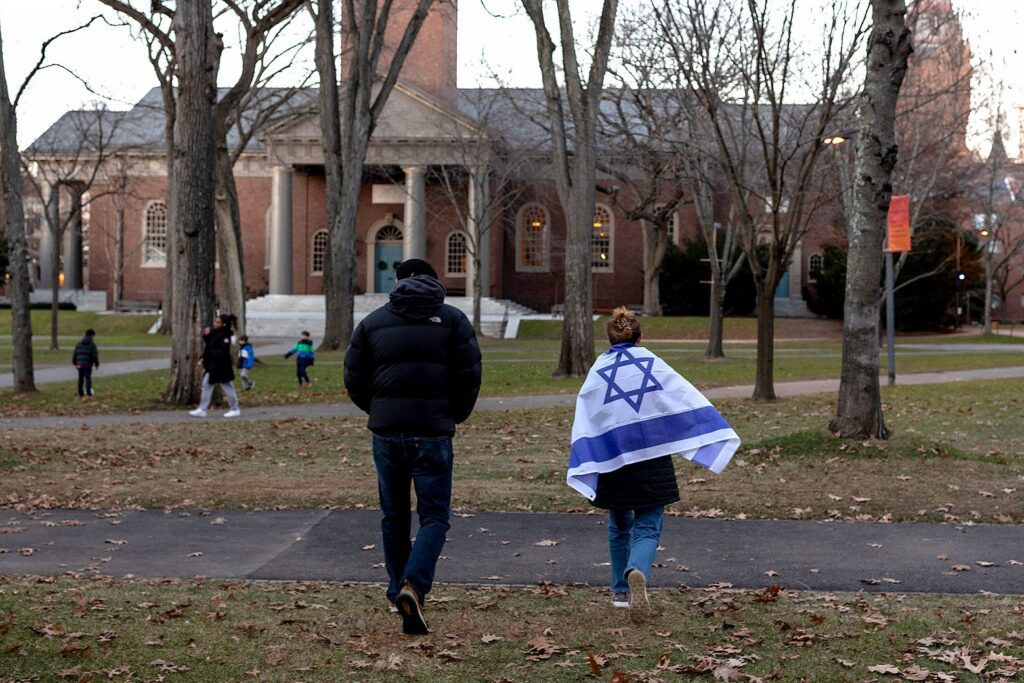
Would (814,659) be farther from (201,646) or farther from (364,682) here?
(201,646)

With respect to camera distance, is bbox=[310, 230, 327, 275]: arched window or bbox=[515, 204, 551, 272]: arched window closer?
bbox=[310, 230, 327, 275]: arched window

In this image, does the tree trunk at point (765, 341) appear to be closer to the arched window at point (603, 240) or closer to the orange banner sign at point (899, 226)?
the orange banner sign at point (899, 226)

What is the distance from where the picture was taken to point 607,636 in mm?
6109

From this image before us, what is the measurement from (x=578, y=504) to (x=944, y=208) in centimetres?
4082

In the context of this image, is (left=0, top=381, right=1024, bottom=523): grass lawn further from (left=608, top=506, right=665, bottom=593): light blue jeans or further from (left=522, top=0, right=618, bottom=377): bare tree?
(left=522, top=0, right=618, bottom=377): bare tree

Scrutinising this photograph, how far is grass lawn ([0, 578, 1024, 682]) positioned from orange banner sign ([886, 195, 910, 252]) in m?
16.6

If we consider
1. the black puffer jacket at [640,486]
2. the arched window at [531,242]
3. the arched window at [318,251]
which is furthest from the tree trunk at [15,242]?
the arched window at [531,242]

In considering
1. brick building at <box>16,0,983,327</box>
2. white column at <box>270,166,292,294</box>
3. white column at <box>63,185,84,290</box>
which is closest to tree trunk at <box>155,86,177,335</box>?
white column at <box>270,166,292,294</box>

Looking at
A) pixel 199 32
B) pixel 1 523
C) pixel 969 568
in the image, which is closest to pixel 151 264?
pixel 199 32

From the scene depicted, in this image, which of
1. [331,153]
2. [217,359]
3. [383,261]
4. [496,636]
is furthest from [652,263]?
[496,636]

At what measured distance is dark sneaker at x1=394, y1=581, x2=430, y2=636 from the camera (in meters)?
6.02

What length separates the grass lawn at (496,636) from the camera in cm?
550

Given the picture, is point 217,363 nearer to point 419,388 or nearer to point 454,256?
point 419,388

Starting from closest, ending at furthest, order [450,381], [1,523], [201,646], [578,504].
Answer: [201,646] < [450,381] < [1,523] < [578,504]
